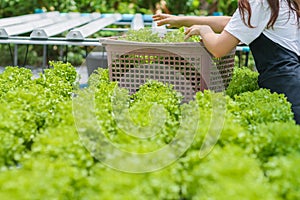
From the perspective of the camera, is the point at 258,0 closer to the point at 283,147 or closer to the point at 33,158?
the point at 283,147

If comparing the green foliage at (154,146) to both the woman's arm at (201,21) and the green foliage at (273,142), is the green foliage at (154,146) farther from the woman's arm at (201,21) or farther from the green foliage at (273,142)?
the woman's arm at (201,21)

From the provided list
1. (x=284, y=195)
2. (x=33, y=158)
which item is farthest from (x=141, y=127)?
(x=284, y=195)

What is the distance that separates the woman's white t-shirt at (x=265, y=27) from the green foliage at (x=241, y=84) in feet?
1.23

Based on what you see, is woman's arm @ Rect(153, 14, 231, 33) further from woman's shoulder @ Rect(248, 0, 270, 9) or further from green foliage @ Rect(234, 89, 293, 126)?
green foliage @ Rect(234, 89, 293, 126)

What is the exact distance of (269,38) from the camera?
10.6 feet

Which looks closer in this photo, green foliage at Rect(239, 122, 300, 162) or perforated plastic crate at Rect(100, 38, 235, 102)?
green foliage at Rect(239, 122, 300, 162)

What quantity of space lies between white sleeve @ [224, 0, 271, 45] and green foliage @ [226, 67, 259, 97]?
0.42 m

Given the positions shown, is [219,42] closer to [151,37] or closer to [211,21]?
[151,37]

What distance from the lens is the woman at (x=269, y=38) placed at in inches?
123

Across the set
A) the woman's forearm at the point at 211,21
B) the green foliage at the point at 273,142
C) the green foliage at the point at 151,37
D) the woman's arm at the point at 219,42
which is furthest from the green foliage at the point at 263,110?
the woman's forearm at the point at 211,21

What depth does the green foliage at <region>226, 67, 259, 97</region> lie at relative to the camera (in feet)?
11.4

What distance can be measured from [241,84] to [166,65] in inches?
22.5

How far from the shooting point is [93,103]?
2.67 meters

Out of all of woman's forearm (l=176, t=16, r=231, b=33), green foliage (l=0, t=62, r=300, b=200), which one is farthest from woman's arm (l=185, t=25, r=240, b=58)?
woman's forearm (l=176, t=16, r=231, b=33)
